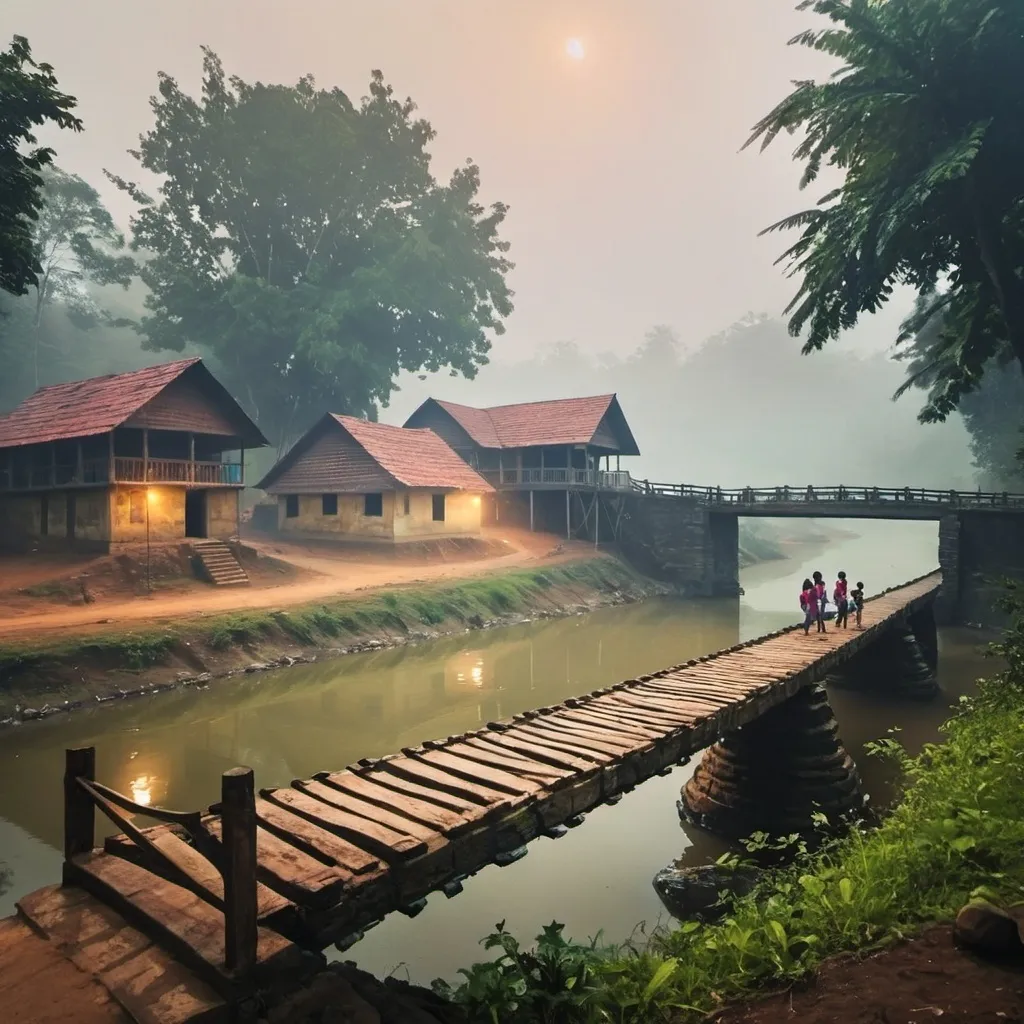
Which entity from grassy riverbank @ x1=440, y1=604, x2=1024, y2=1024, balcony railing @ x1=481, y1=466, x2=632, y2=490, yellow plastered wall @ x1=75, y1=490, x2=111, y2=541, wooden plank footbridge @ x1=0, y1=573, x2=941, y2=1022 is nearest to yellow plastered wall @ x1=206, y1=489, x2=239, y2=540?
yellow plastered wall @ x1=75, y1=490, x2=111, y2=541

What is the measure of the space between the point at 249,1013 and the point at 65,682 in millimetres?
13306

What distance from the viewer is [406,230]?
44656 millimetres

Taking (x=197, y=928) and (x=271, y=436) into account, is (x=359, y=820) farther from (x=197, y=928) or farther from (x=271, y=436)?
(x=271, y=436)

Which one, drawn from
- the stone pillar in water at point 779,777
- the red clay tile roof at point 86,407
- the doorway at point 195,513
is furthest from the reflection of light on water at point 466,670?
the red clay tile roof at point 86,407

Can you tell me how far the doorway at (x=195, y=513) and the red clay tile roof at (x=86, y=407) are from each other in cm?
339

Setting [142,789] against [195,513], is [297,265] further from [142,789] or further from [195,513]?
[142,789]

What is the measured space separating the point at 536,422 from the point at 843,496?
17.7 metres

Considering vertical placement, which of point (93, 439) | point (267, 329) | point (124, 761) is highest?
point (267, 329)

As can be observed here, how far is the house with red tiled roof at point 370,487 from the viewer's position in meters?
31.6

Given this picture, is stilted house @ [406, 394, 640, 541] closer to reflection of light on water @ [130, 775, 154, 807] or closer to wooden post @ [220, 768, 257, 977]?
reflection of light on water @ [130, 775, 154, 807]

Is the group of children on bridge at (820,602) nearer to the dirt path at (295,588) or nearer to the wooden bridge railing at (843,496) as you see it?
the dirt path at (295,588)

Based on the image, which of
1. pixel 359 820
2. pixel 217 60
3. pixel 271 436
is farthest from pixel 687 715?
pixel 217 60

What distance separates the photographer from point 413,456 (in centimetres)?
3422

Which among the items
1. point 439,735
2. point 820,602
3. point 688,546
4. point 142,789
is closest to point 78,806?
point 142,789
